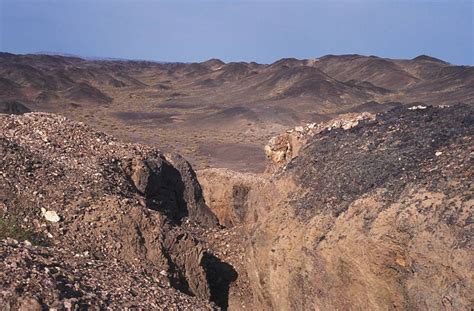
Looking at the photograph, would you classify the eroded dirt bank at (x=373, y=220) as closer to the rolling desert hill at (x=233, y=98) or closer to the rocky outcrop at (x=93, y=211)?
the rocky outcrop at (x=93, y=211)

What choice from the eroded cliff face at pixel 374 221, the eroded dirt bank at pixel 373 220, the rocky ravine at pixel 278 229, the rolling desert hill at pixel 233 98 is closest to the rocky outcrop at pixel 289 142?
the rocky ravine at pixel 278 229

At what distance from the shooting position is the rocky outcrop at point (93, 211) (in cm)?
735

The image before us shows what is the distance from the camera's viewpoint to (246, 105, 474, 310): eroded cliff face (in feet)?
18.7

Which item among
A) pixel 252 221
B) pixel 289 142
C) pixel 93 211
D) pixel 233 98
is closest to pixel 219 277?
pixel 252 221

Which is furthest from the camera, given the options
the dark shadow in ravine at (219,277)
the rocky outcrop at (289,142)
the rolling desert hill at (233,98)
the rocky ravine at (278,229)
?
the rolling desert hill at (233,98)

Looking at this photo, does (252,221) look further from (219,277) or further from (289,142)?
(289,142)

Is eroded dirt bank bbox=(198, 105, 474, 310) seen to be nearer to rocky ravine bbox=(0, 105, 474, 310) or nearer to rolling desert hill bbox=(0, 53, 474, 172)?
rocky ravine bbox=(0, 105, 474, 310)

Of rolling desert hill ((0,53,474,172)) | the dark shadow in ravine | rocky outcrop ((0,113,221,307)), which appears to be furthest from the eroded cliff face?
rolling desert hill ((0,53,474,172))

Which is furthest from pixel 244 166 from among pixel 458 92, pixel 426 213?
pixel 458 92

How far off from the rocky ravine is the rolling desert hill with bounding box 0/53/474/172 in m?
15.1

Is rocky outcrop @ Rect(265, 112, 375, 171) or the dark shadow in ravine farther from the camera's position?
rocky outcrop @ Rect(265, 112, 375, 171)

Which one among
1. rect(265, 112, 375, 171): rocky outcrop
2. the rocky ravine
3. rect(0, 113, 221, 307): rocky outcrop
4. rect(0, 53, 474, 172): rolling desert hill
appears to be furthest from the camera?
rect(0, 53, 474, 172): rolling desert hill

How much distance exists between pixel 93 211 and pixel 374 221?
359 cm

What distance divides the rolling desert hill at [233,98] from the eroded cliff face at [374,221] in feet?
53.3
